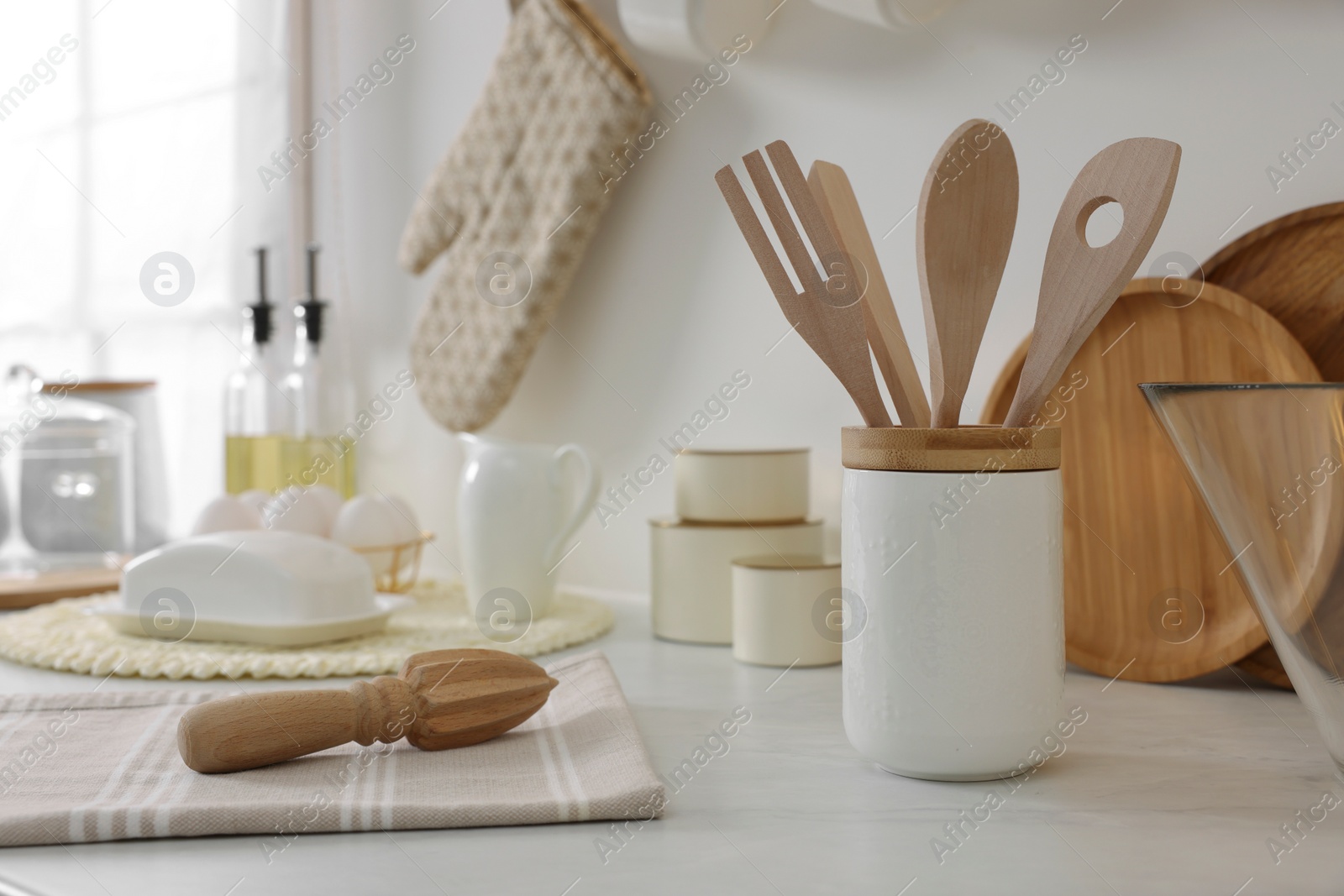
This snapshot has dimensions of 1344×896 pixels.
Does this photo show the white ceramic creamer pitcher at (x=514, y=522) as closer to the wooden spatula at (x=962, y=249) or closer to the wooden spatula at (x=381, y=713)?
the wooden spatula at (x=381, y=713)

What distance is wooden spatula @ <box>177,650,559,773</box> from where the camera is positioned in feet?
1.70

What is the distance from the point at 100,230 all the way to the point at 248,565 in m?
0.74

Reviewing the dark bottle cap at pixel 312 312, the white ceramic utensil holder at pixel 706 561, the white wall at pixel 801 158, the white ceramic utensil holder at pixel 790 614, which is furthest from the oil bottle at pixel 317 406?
the white ceramic utensil holder at pixel 790 614

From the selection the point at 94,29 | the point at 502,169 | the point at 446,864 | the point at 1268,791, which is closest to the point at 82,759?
the point at 446,864

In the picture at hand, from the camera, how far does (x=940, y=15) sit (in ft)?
2.78

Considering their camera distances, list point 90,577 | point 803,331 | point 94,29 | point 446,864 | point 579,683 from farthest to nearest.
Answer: point 94,29 → point 90,577 → point 579,683 → point 803,331 → point 446,864

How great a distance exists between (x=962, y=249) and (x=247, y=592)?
58 centimetres

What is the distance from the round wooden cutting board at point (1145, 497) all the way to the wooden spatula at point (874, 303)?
0.23 meters

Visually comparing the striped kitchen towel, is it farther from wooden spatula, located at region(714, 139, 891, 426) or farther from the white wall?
the white wall

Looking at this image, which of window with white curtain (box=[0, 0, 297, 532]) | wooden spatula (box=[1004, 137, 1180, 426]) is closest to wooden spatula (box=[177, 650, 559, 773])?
wooden spatula (box=[1004, 137, 1180, 426])

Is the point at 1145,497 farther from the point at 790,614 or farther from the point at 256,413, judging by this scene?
the point at 256,413

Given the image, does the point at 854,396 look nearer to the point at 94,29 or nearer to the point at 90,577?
the point at 90,577

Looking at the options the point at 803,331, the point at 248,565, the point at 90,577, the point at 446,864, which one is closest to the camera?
the point at 446,864

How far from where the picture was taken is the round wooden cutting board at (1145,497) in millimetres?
685
